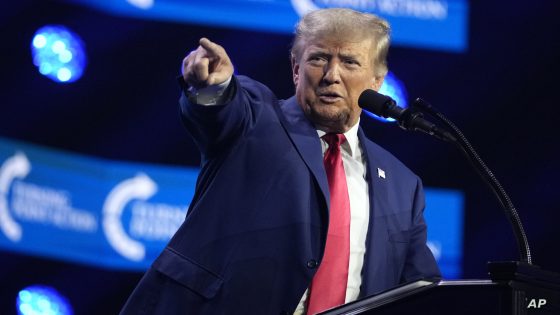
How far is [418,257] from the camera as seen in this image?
100 inches

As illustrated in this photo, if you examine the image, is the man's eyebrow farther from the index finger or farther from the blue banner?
the blue banner

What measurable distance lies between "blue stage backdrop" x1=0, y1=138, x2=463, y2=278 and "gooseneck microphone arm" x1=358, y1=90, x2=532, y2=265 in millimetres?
1601

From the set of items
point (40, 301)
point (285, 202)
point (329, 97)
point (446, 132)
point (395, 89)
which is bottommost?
point (40, 301)

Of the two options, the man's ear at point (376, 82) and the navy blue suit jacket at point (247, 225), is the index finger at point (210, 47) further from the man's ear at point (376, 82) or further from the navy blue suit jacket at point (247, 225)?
the man's ear at point (376, 82)

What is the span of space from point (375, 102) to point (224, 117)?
0.33 m

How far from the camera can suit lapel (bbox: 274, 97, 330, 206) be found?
230 cm

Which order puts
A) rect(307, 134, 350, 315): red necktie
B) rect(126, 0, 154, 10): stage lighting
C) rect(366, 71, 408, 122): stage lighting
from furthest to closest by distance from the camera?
rect(366, 71, 408, 122): stage lighting
rect(126, 0, 154, 10): stage lighting
rect(307, 134, 350, 315): red necktie

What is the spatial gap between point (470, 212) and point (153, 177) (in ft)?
4.23

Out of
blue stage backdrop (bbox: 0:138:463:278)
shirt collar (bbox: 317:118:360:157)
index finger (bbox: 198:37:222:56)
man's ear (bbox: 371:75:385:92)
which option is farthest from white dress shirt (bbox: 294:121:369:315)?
blue stage backdrop (bbox: 0:138:463:278)

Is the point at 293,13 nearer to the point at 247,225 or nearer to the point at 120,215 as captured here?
the point at 120,215

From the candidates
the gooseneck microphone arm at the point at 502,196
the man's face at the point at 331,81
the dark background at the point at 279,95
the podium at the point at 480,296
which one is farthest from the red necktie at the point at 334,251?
the dark background at the point at 279,95

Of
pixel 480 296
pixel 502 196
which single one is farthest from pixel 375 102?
pixel 480 296

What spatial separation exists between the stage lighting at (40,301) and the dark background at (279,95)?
0.03 m

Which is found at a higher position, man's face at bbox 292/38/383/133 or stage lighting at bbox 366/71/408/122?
stage lighting at bbox 366/71/408/122
